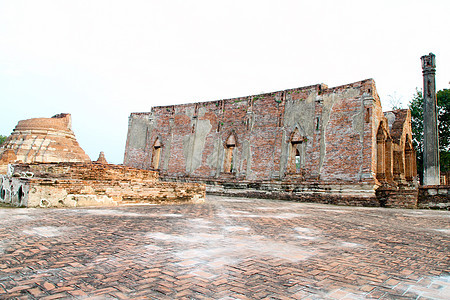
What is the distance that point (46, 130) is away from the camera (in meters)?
18.8

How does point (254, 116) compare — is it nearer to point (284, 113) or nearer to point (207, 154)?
point (284, 113)

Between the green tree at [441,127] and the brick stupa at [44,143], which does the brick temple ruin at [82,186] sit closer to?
the brick stupa at [44,143]

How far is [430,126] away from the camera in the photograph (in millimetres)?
15469

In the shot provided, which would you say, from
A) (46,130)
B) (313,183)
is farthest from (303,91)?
(46,130)

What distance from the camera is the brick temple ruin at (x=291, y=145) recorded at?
41.7 feet

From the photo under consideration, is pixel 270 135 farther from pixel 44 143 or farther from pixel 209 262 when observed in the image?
pixel 209 262

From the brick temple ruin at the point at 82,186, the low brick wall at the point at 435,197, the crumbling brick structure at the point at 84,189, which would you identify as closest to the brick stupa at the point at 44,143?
the brick temple ruin at the point at 82,186

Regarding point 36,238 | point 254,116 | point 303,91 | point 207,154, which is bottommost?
point 36,238

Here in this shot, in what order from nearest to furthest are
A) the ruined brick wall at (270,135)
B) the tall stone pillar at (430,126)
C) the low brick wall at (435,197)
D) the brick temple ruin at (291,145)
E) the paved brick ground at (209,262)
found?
the paved brick ground at (209,262)
the low brick wall at (435,197)
the brick temple ruin at (291,145)
the ruined brick wall at (270,135)
the tall stone pillar at (430,126)

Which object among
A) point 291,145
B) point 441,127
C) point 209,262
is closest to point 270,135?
point 291,145

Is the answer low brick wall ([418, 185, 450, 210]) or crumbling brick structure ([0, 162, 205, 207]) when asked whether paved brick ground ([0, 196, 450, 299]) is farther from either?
low brick wall ([418, 185, 450, 210])

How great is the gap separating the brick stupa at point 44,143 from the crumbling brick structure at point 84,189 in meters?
7.66

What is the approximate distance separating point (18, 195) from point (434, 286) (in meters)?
Result: 7.41

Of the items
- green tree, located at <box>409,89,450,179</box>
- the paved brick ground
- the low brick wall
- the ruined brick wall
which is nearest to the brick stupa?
the ruined brick wall
